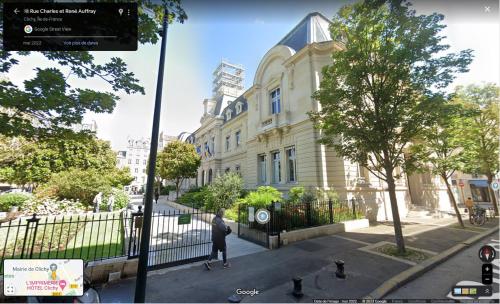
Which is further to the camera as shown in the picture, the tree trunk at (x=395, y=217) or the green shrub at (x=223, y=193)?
the green shrub at (x=223, y=193)

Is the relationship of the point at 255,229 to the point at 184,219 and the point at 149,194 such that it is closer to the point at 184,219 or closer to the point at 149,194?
the point at 184,219

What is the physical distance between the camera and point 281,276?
5516mm

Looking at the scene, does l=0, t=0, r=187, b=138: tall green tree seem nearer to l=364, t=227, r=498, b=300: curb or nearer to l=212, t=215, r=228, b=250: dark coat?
l=212, t=215, r=228, b=250: dark coat

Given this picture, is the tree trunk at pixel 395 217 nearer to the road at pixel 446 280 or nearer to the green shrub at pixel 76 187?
the road at pixel 446 280

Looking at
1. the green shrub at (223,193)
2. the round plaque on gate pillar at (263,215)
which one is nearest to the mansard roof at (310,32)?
the green shrub at (223,193)

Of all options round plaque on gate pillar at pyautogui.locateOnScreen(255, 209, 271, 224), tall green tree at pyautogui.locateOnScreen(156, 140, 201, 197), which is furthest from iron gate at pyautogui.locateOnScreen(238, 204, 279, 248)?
tall green tree at pyautogui.locateOnScreen(156, 140, 201, 197)

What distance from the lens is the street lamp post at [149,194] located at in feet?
11.7

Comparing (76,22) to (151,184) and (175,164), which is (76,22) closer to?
(151,184)

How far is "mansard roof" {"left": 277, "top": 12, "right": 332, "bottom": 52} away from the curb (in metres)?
14.2

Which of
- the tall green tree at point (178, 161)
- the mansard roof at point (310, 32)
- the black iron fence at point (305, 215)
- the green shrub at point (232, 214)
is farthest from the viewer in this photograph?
the tall green tree at point (178, 161)

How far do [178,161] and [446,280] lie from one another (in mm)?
22537

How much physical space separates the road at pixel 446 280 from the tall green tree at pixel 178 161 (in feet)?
72.1

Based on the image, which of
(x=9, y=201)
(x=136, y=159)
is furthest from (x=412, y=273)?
(x=136, y=159)

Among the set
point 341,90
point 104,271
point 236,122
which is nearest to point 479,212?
point 341,90
